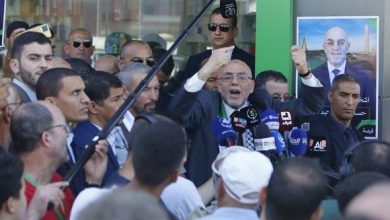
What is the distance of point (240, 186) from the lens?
417 cm

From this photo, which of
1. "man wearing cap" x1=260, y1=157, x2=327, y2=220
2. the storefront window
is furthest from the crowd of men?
the storefront window

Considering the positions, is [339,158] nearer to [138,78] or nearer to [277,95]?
[277,95]

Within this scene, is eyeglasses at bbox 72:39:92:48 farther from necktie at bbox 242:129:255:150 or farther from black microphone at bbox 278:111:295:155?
necktie at bbox 242:129:255:150

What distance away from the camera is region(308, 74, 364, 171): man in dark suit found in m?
7.42

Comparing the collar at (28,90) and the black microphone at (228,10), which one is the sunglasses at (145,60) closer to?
the black microphone at (228,10)

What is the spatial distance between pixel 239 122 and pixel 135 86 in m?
0.88

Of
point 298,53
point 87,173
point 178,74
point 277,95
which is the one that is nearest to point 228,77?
point 298,53

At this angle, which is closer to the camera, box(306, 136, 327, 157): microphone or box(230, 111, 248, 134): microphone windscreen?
box(230, 111, 248, 134): microphone windscreen

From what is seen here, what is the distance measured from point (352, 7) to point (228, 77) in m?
2.29

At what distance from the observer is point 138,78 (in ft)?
22.9

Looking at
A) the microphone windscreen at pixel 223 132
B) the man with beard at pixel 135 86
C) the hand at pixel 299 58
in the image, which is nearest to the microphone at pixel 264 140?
the microphone windscreen at pixel 223 132

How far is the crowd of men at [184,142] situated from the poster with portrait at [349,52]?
0.02 m

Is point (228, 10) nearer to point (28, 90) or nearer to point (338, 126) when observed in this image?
point (338, 126)

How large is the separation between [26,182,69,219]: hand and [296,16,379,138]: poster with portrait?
4.15 metres
